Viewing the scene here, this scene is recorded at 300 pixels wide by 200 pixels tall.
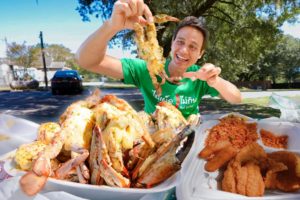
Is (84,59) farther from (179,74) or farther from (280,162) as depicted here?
(280,162)

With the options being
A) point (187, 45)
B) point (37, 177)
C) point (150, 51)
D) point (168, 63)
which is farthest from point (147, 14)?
point (37, 177)

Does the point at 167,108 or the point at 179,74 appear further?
the point at 179,74

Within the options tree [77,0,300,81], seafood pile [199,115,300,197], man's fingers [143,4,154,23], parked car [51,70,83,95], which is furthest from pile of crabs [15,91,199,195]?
parked car [51,70,83,95]

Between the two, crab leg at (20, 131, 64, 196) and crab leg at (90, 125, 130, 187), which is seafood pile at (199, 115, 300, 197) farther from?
crab leg at (20, 131, 64, 196)

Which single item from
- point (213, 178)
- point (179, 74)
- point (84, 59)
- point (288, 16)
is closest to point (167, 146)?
point (213, 178)

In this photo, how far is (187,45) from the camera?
6.72 ft

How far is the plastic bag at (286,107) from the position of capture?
1931 mm

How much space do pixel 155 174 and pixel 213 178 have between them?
26cm

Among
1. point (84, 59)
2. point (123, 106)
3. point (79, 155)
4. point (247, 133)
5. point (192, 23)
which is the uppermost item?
point (192, 23)

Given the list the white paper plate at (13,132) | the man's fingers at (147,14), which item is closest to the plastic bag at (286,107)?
the man's fingers at (147,14)

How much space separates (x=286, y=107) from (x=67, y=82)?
71.7 feet

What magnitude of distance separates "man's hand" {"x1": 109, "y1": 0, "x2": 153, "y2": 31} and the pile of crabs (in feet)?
1.84

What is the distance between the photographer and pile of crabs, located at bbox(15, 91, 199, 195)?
1.04 m

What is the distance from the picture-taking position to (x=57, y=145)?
1130mm
